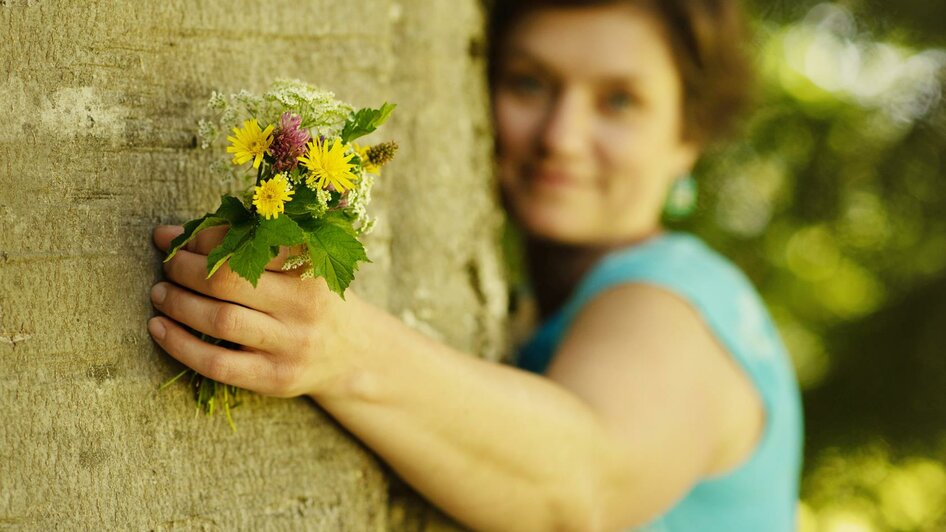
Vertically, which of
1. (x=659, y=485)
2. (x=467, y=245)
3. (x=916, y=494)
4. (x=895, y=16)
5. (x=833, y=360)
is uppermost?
(x=895, y=16)

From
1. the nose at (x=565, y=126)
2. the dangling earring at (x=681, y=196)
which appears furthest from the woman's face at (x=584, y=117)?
the dangling earring at (x=681, y=196)

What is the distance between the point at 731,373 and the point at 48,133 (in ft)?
5.42

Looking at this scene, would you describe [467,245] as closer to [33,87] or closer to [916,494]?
[33,87]

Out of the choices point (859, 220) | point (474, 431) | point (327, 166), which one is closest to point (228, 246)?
point (327, 166)

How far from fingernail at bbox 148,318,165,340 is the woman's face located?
1403 millimetres

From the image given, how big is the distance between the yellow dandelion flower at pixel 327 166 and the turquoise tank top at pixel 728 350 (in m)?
1.20

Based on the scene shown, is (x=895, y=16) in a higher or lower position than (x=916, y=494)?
higher

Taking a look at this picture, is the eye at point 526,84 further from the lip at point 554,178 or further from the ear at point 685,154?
the ear at point 685,154

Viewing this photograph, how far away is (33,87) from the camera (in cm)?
138

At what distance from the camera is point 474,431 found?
5.46 feet

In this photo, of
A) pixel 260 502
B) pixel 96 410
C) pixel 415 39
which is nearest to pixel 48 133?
pixel 96 410

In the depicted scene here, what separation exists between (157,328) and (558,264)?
1.75 m

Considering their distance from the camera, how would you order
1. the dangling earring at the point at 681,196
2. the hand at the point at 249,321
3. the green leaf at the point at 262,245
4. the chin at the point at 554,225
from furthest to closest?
the dangling earring at the point at 681,196 < the chin at the point at 554,225 < the hand at the point at 249,321 < the green leaf at the point at 262,245

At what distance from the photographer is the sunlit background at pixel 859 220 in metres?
3.52
